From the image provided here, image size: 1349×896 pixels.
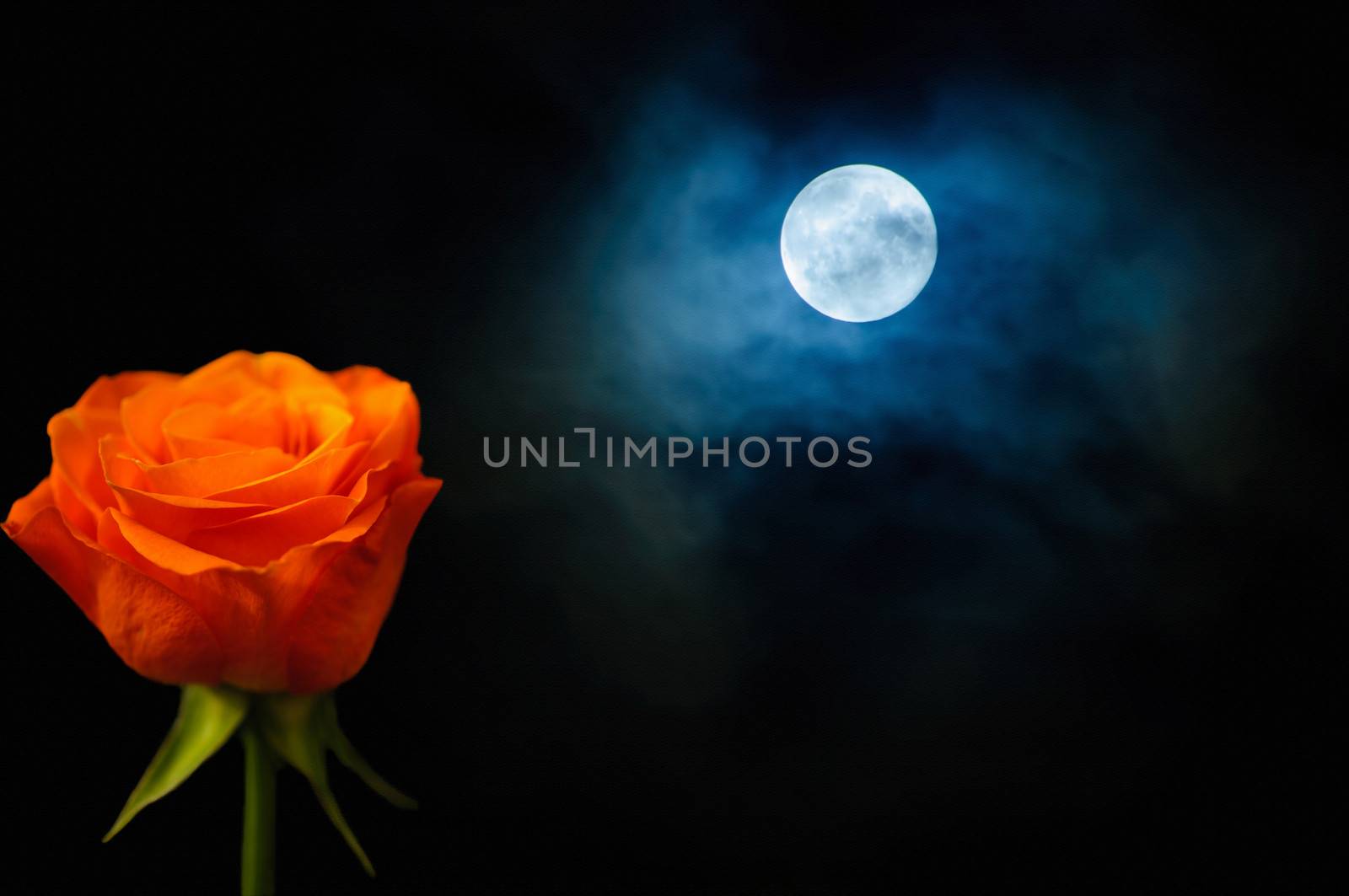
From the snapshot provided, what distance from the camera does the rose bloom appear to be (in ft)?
1.91

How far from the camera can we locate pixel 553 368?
0.90 metres

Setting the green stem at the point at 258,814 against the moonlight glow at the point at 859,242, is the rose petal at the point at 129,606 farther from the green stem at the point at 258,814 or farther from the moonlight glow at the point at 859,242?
the moonlight glow at the point at 859,242

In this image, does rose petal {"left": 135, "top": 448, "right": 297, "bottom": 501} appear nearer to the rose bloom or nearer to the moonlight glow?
the rose bloom

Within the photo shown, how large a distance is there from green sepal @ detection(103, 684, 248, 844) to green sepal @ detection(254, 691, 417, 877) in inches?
0.7

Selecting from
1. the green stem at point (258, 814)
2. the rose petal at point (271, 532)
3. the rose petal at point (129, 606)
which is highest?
the rose petal at point (271, 532)

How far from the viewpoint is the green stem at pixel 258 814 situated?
64 cm

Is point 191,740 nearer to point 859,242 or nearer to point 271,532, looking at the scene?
point 271,532

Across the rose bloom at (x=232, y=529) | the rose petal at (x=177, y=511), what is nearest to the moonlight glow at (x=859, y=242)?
the rose bloom at (x=232, y=529)

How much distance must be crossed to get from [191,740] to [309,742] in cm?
7

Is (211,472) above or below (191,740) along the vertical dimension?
above

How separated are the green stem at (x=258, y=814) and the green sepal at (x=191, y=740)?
1 cm

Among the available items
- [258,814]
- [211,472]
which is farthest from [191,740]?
[211,472]

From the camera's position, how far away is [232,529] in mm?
586

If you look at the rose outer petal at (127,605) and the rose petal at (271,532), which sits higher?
the rose petal at (271,532)
